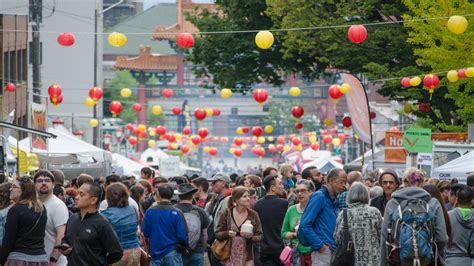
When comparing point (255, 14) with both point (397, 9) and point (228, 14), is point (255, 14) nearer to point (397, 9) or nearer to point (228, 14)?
point (228, 14)

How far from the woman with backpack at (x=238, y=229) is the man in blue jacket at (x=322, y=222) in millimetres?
1002

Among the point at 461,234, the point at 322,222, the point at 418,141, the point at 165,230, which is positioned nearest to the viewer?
the point at 322,222

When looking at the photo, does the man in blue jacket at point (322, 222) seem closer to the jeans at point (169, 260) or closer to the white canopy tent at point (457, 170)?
the jeans at point (169, 260)

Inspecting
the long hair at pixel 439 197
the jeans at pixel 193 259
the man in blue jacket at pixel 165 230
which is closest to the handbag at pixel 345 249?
the long hair at pixel 439 197

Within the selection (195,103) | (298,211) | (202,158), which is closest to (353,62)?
(298,211)

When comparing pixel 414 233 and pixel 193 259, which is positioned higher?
pixel 414 233

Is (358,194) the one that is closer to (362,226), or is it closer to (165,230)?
(362,226)

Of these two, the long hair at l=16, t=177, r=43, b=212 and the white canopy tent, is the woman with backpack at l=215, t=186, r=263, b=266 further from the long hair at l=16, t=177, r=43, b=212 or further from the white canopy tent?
the white canopy tent

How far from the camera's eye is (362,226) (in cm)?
1401

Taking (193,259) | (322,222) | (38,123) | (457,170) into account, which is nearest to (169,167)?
(38,123)

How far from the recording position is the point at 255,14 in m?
45.7

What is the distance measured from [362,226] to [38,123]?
67.6ft

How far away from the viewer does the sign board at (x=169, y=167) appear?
2036 inches

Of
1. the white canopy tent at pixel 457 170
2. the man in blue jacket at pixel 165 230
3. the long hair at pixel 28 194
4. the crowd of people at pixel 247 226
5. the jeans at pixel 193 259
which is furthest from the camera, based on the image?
the white canopy tent at pixel 457 170
